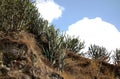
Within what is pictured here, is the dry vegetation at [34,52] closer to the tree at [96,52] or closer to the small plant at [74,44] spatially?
the small plant at [74,44]

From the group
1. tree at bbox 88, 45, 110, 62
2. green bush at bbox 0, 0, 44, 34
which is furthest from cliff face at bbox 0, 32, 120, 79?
tree at bbox 88, 45, 110, 62

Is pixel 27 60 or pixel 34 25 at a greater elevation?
pixel 34 25

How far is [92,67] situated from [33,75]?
6.50m

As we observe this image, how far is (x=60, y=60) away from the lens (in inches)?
667

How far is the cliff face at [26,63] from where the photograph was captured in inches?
546

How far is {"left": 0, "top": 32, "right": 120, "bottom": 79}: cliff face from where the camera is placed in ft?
45.5

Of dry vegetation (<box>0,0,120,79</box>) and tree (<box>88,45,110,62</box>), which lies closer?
dry vegetation (<box>0,0,120,79</box>)

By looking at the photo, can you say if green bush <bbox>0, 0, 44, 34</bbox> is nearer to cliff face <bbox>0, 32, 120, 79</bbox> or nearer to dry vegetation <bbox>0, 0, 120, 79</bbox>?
dry vegetation <bbox>0, 0, 120, 79</bbox>

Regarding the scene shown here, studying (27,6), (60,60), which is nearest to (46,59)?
(60,60)

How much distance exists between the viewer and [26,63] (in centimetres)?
1436

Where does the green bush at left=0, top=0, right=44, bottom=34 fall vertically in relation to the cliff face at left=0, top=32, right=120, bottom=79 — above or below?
above

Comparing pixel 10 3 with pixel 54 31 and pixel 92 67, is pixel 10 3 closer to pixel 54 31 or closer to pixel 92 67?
pixel 54 31

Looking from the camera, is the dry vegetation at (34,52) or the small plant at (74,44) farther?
the small plant at (74,44)

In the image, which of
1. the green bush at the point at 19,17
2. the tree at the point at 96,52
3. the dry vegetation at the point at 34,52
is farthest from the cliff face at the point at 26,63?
the tree at the point at 96,52
